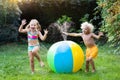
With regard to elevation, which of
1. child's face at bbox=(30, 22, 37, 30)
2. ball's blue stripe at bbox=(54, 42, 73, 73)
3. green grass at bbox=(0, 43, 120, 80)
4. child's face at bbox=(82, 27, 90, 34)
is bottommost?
green grass at bbox=(0, 43, 120, 80)

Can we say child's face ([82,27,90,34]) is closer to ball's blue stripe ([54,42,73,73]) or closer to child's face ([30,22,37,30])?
ball's blue stripe ([54,42,73,73])

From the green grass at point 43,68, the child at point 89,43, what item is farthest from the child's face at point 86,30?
the green grass at point 43,68

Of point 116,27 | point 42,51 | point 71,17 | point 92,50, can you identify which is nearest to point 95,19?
point 71,17

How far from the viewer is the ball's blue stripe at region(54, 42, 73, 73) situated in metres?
8.20

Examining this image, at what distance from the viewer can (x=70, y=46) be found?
27.6 ft

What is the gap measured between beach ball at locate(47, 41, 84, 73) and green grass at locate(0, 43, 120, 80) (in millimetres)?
144

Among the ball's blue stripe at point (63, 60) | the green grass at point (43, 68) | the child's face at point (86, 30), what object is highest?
the child's face at point (86, 30)

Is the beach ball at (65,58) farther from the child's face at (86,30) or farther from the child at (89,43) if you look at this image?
the child's face at (86,30)

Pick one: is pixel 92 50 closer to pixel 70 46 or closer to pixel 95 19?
pixel 70 46

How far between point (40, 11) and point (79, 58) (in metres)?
7.29

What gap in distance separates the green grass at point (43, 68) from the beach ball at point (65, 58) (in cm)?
14

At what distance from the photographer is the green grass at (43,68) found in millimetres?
7930

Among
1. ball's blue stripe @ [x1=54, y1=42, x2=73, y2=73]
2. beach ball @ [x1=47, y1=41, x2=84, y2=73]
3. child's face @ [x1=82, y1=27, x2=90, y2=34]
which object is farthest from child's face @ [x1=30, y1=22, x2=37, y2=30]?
child's face @ [x1=82, y1=27, x2=90, y2=34]

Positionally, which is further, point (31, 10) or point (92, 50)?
point (31, 10)
